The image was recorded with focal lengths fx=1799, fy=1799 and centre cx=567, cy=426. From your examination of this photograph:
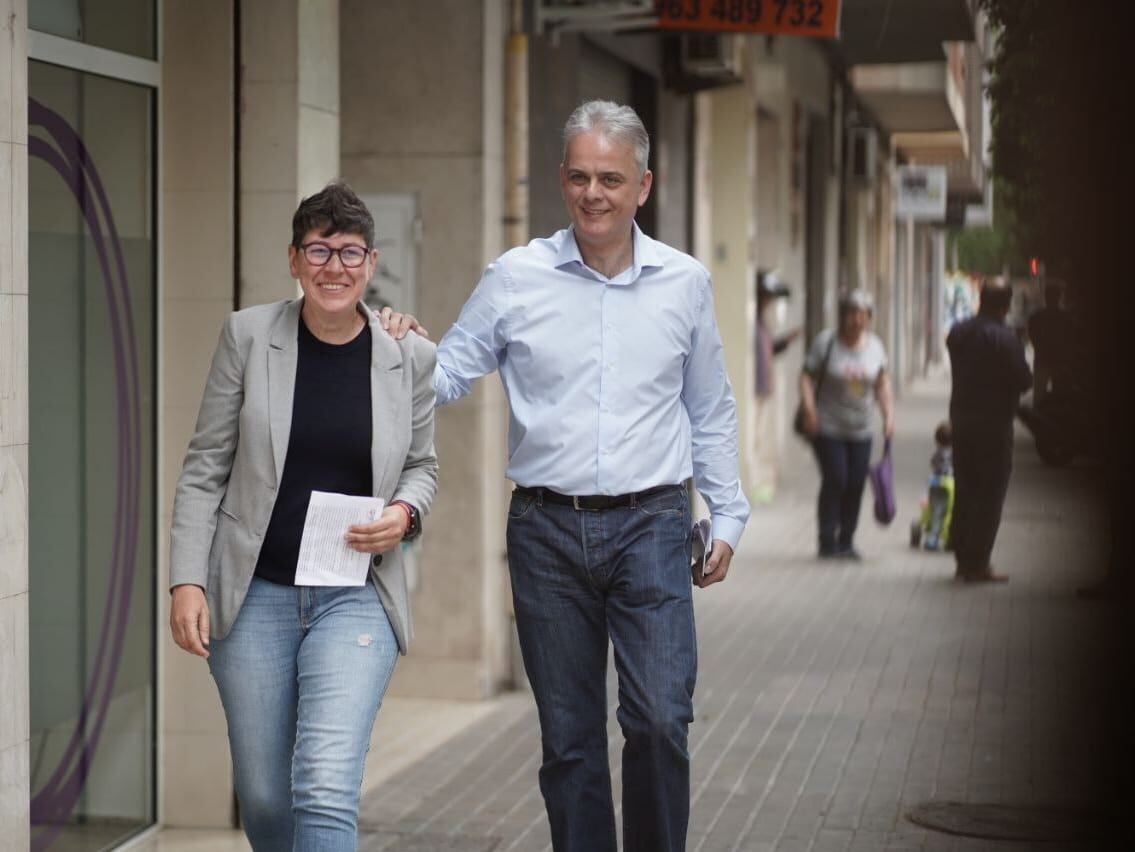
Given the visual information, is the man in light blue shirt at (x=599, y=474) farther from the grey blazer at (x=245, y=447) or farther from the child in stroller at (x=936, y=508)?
the child in stroller at (x=936, y=508)

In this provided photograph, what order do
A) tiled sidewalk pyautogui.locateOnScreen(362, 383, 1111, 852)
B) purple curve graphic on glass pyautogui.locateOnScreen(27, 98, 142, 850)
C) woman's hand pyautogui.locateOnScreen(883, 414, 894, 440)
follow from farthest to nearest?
woman's hand pyautogui.locateOnScreen(883, 414, 894, 440) → purple curve graphic on glass pyautogui.locateOnScreen(27, 98, 142, 850) → tiled sidewalk pyautogui.locateOnScreen(362, 383, 1111, 852)

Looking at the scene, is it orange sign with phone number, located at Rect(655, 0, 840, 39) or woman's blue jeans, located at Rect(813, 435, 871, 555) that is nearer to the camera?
orange sign with phone number, located at Rect(655, 0, 840, 39)

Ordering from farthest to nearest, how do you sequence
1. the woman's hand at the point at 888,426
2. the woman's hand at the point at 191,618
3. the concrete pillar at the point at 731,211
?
the concrete pillar at the point at 731,211 < the woman's hand at the point at 888,426 < the woman's hand at the point at 191,618

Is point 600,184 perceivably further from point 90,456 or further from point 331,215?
point 90,456

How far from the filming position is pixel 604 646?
13.6ft

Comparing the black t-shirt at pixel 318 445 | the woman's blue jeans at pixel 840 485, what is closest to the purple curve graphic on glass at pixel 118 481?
the black t-shirt at pixel 318 445

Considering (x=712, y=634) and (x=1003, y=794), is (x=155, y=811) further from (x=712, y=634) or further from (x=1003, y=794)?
(x=712, y=634)

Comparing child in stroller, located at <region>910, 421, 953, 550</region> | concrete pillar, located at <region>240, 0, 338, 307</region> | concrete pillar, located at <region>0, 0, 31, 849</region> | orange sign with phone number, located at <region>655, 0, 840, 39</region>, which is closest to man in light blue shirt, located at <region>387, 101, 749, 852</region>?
concrete pillar, located at <region>0, 0, 31, 849</region>

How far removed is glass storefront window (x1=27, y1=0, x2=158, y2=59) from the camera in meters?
4.85

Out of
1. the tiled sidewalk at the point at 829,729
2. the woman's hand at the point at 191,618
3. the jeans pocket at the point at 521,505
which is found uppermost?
the jeans pocket at the point at 521,505

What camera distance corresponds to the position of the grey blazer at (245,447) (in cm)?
363

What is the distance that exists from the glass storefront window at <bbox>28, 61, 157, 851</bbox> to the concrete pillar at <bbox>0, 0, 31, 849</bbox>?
2.47ft

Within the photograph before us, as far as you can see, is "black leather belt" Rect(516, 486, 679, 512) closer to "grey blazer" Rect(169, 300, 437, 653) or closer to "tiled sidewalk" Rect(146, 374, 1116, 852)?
"grey blazer" Rect(169, 300, 437, 653)

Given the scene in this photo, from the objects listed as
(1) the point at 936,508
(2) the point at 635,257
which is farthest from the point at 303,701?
(1) the point at 936,508
